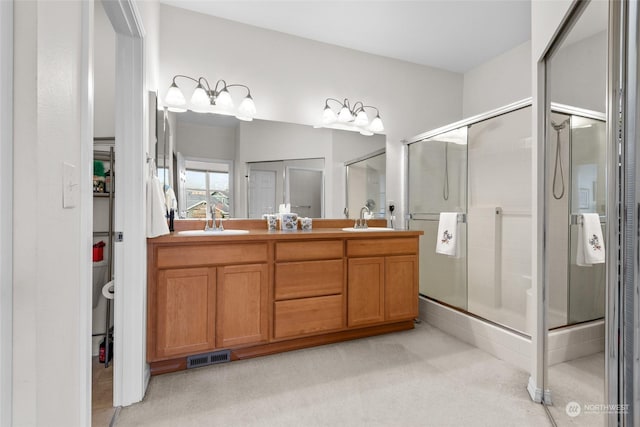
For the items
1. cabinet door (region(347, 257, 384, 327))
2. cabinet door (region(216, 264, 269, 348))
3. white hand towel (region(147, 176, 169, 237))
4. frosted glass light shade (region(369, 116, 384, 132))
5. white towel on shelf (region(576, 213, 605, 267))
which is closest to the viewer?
white towel on shelf (region(576, 213, 605, 267))

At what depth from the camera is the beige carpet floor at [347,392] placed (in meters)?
1.49

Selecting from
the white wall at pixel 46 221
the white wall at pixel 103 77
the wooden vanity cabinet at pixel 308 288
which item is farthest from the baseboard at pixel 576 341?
the white wall at pixel 103 77

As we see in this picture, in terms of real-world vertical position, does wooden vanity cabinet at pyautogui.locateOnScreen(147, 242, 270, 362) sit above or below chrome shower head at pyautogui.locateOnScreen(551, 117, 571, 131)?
below

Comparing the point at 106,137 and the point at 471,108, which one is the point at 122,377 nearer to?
the point at 106,137

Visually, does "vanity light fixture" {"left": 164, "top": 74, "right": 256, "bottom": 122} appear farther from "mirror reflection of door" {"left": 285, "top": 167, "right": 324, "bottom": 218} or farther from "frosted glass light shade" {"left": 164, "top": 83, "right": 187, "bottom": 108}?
"mirror reflection of door" {"left": 285, "top": 167, "right": 324, "bottom": 218}

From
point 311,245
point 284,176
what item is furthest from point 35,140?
point 284,176

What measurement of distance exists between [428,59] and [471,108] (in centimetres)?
77

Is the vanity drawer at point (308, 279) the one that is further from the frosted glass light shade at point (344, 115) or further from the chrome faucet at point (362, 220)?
the frosted glass light shade at point (344, 115)

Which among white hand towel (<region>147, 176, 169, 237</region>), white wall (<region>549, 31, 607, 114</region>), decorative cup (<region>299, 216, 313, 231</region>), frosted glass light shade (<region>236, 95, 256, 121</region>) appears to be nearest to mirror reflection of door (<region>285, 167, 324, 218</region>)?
decorative cup (<region>299, 216, 313, 231</region>)

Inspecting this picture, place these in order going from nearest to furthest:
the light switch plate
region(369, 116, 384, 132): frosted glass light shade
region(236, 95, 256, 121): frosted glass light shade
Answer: the light switch plate → region(236, 95, 256, 121): frosted glass light shade → region(369, 116, 384, 132): frosted glass light shade

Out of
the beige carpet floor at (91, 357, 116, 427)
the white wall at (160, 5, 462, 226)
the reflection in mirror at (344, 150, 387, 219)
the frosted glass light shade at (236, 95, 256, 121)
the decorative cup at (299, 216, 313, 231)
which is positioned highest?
the white wall at (160, 5, 462, 226)

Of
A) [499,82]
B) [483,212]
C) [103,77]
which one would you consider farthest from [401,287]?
[103,77]

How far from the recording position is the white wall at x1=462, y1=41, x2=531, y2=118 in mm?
2872

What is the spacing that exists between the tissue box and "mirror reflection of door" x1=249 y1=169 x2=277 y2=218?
27cm
